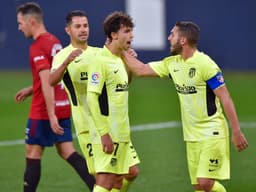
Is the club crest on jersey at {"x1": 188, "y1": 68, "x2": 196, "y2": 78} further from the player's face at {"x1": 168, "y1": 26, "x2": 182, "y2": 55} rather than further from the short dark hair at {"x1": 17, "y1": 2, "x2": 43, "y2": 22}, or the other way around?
the short dark hair at {"x1": 17, "y1": 2, "x2": 43, "y2": 22}

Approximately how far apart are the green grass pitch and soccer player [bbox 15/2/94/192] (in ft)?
3.25

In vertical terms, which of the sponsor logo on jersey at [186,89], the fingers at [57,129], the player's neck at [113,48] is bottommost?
the fingers at [57,129]

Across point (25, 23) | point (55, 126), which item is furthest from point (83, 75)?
point (25, 23)

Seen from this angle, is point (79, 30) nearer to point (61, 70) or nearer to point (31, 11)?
point (61, 70)

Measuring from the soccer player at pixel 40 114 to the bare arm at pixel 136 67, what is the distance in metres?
0.86

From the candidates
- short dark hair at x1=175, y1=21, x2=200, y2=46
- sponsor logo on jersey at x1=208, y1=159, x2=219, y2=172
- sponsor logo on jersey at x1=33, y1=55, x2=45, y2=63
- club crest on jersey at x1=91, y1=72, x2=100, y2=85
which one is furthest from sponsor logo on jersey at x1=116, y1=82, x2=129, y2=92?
sponsor logo on jersey at x1=33, y1=55, x2=45, y2=63

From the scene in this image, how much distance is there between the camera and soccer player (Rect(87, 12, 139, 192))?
942 cm

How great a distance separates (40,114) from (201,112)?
1965 millimetres

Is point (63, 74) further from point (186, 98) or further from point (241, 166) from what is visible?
point (241, 166)

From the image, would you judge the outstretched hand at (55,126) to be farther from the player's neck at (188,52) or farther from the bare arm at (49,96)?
the player's neck at (188,52)

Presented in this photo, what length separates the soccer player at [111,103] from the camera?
9.42 metres

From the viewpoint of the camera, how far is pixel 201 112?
9.68m

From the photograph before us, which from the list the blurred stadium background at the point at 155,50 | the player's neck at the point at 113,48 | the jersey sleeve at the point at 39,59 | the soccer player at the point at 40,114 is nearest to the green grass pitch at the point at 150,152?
the blurred stadium background at the point at 155,50

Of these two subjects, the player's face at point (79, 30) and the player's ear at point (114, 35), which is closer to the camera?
the player's ear at point (114, 35)
